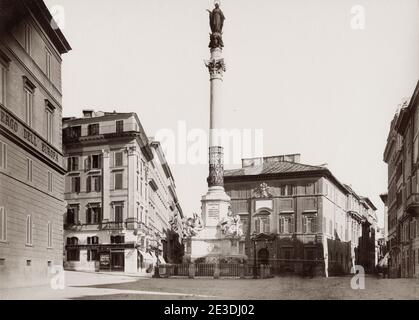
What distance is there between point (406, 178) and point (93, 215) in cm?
1384

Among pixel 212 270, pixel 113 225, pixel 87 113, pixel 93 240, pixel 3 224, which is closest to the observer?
pixel 3 224

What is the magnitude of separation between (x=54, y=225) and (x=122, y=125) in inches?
239

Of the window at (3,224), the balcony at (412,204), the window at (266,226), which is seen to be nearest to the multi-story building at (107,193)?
the window at (3,224)

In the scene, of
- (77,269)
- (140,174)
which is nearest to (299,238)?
(140,174)

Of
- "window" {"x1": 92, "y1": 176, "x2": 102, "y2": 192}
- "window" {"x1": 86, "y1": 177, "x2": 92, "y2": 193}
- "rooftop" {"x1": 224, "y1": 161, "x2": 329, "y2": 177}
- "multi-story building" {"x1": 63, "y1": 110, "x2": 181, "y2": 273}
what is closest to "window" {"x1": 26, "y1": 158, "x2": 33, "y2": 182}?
"multi-story building" {"x1": 63, "y1": 110, "x2": 181, "y2": 273}

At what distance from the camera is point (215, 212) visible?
30.6 meters

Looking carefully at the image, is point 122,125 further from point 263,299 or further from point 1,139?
point 263,299

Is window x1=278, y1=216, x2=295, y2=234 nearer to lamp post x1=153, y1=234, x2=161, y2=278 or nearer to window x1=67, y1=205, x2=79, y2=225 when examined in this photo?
lamp post x1=153, y1=234, x2=161, y2=278

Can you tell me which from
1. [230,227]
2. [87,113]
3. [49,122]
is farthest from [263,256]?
[49,122]

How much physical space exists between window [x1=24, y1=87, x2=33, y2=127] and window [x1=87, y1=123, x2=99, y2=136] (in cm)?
580

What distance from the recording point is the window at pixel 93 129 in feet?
84.5

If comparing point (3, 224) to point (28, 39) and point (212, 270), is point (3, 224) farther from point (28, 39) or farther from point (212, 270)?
point (212, 270)

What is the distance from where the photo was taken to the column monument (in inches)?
1168

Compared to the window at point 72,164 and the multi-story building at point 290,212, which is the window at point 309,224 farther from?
the window at point 72,164
